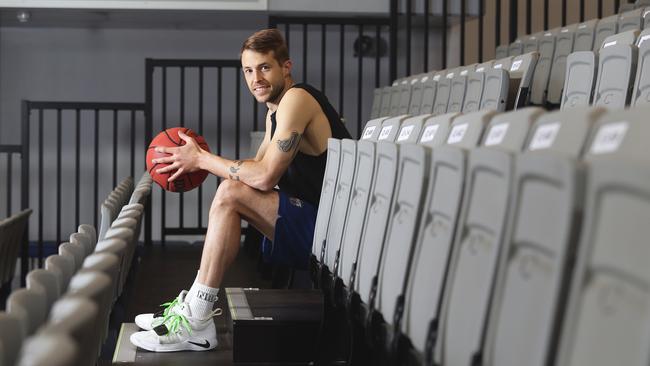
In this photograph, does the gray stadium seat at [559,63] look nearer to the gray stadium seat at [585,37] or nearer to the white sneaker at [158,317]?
the gray stadium seat at [585,37]

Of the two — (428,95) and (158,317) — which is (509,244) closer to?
(158,317)

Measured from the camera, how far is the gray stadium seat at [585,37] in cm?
319

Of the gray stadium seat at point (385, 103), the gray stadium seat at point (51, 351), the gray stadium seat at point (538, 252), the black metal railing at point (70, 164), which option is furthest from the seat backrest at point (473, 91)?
the black metal railing at point (70, 164)

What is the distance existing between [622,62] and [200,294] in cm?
107

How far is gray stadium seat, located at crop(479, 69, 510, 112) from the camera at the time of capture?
8.86 feet

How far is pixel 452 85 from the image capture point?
3266mm

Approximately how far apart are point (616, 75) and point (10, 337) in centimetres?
166

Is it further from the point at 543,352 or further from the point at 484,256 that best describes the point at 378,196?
A: the point at 543,352

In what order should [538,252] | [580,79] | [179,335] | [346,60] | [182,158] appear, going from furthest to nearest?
[346,60] < [580,79] < [182,158] < [179,335] < [538,252]

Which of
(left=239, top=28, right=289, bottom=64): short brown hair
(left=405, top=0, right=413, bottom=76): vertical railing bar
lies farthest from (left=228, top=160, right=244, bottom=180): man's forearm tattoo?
(left=405, top=0, right=413, bottom=76): vertical railing bar

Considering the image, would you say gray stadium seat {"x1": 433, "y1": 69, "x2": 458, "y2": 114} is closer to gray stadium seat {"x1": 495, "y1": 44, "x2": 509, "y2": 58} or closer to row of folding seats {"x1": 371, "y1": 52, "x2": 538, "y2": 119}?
row of folding seats {"x1": 371, "y1": 52, "x2": 538, "y2": 119}

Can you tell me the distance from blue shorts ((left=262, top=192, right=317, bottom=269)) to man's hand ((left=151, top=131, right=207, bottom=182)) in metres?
0.23

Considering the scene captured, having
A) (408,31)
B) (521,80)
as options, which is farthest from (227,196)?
(408,31)

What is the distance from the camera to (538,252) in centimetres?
86
